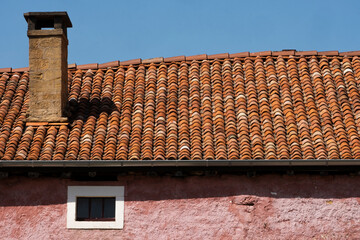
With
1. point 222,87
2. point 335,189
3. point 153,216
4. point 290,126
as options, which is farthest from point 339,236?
point 222,87

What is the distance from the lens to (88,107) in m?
13.1

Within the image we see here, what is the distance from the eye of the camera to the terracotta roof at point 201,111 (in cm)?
1152

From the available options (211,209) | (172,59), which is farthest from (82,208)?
(172,59)

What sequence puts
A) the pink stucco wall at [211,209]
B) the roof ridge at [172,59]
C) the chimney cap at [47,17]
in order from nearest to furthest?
1. the pink stucco wall at [211,209]
2. the chimney cap at [47,17]
3. the roof ridge at [172,59]

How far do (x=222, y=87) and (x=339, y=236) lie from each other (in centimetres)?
371

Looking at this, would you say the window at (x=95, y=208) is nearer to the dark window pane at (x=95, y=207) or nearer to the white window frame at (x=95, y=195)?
the dark window pane at (x=95, y=207)

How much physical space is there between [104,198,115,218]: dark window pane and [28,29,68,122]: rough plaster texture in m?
1.78

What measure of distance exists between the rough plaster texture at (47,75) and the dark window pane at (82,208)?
1615 millimetres

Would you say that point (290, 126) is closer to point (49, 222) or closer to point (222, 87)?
point (222, 87)

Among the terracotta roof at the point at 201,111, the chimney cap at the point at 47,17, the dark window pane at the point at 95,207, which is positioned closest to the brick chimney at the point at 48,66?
the chimney cap at the point at 47,17

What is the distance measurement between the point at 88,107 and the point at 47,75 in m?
0.92

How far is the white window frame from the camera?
37.4 feet

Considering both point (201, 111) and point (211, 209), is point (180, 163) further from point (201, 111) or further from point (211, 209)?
point (201, 111)

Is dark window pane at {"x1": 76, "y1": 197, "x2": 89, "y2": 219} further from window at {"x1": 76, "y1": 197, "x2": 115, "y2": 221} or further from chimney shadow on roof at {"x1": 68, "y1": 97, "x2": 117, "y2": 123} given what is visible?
chimney shadow on roof at {"x1": 68, "y1": 97, "x2": 117, "y2": 123}
